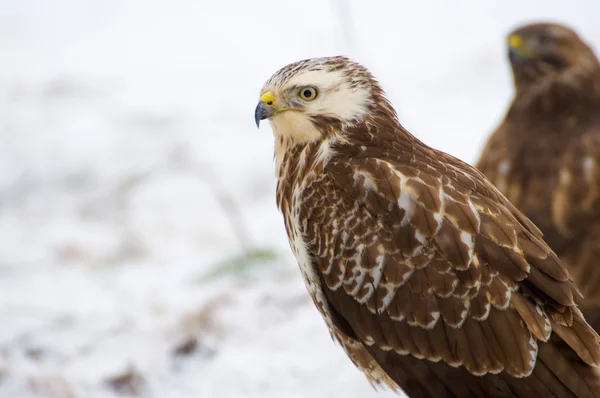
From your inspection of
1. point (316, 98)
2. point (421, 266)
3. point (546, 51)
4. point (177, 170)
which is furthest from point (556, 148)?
point (177, 170)

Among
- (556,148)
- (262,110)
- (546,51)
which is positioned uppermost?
(262,110)

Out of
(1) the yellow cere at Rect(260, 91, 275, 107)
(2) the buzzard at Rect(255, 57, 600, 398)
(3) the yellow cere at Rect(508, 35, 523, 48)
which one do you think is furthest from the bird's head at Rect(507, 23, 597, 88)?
(1) the yellow cere at Rect(260, 91, 275, 107)

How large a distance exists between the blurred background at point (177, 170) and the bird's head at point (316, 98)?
5.34ft

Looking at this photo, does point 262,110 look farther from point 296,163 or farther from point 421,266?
point 421,266

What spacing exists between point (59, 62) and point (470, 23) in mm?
5657

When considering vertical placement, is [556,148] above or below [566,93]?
below

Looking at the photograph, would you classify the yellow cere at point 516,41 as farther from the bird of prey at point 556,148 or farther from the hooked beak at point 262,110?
the hooked beak at point 262,110

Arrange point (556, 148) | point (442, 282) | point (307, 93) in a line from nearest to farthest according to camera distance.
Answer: point (442, 282)
point (307, 93)
point (556, 148)

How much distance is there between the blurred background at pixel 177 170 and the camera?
548 centimetres

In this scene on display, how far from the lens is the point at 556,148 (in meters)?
5.76

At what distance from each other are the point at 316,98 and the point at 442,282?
3.38ft

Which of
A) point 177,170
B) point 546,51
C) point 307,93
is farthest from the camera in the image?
point 177,170

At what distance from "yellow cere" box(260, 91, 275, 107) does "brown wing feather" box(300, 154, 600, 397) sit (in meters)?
0.43

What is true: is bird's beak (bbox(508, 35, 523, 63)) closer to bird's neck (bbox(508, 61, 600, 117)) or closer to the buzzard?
bird's neck (bbox(508, 61, 600, 117))
